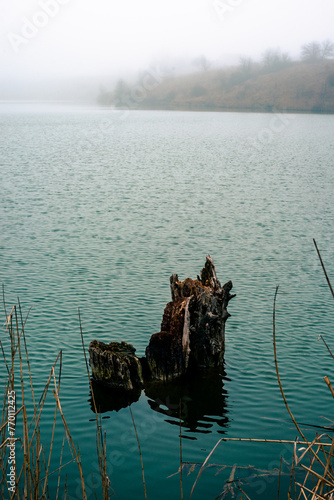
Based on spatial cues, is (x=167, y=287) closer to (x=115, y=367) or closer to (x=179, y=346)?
(x=179, y=346)

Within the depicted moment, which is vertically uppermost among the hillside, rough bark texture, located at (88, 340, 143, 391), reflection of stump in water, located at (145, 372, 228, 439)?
the hillside

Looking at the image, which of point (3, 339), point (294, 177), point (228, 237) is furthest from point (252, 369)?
point (294, 177)

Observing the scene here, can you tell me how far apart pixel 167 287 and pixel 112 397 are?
7.08 metres

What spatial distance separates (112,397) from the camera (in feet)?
37.0

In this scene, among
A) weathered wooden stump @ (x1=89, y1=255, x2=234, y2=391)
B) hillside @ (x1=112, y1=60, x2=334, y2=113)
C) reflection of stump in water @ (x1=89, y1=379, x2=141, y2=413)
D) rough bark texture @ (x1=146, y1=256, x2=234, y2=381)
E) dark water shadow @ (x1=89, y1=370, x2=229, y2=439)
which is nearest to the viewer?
dark water shadow @ (x1=89, y1=370, x2=229, y2=439)

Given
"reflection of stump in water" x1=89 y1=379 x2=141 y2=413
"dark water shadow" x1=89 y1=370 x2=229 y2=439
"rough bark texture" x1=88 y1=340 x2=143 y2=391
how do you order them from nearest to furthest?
Result: 1. "dark water shadow" x1=89 y1=370 x2=229 y2=439
2. "reflection of stump in water" x1=89 y1=379 x2=141 y2=413
3. "rough bark texture" x1=88 y1=340 x2=143 y2=391

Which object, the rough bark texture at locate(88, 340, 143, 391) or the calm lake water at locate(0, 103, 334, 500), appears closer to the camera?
the calm lake water at locate(0, 103, 334, 500)

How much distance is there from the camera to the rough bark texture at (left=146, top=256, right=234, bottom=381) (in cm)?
1179

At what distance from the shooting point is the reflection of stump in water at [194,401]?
1062cm

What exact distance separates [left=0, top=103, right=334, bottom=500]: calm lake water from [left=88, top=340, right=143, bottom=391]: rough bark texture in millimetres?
445

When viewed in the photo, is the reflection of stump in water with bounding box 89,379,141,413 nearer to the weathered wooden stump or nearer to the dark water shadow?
the dark water shadow

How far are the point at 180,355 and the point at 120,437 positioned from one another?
8.23 ft

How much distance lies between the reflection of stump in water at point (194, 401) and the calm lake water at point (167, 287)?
0.12ft

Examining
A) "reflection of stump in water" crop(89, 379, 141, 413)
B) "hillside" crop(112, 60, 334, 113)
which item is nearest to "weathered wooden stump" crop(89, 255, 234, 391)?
"reflection of stump in water" crop(89, 379, 141, 413)
